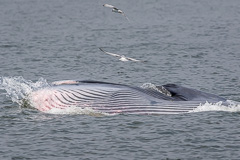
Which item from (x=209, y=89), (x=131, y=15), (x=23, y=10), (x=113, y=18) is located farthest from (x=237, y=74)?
(x=23, y=10)

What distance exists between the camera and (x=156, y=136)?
64.6ft

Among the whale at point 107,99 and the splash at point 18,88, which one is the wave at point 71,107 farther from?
the whale at point 107,99

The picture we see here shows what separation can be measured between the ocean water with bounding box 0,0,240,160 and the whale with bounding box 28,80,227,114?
0.96ft

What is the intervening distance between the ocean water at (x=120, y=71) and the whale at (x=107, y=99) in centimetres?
29

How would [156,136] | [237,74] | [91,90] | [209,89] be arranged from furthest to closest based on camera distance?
[237,74] → [209,89] → [91,90] → [156,136]

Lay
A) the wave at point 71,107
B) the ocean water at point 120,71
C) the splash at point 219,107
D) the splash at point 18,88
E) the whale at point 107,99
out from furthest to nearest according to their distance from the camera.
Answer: the splash at point 18,88
the splash at point 219,107
the wave at point 71,107
the whale at point 107,99
the ocean water at point 120,71

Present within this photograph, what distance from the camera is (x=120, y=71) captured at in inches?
1273

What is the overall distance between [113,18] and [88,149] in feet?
137

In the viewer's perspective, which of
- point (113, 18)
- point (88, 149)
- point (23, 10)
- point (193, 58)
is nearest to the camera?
point (88, 149)

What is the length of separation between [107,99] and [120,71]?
437 inches

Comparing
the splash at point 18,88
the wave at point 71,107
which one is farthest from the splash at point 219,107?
the splash at point 18,88

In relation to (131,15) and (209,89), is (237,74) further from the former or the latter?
(131,15)

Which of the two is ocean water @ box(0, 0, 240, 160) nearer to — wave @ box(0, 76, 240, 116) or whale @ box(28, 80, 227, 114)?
wave @ box(0, 76, 240, 116)

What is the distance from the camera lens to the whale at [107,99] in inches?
838
